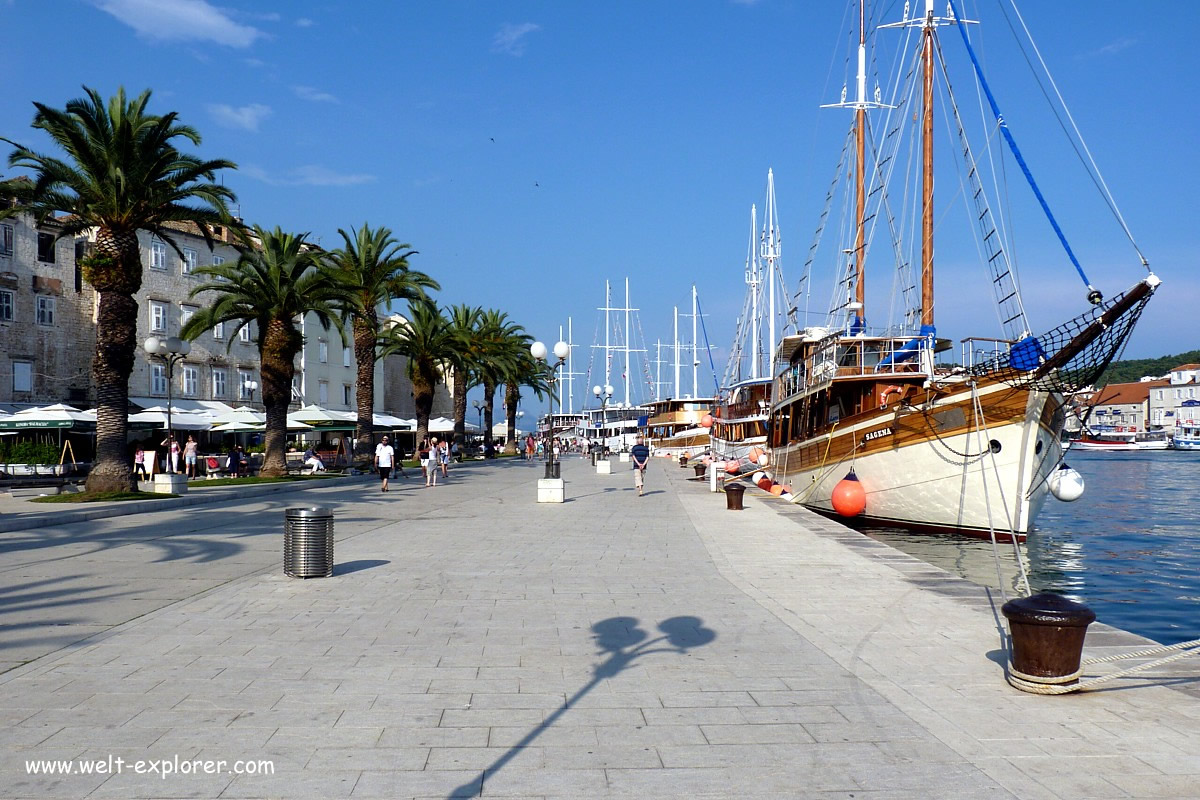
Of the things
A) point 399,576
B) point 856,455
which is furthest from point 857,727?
point 856,455

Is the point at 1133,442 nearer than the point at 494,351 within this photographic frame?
No

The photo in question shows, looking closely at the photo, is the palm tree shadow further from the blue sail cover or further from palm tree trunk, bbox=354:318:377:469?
palm tree trunk, bbox=354:318:377:469

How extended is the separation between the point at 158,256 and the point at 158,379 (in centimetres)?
655

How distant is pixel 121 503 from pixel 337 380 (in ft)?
144

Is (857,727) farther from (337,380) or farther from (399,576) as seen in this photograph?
(337,380)

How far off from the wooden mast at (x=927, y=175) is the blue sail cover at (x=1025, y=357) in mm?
7569

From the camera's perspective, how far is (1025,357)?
58.9 feet

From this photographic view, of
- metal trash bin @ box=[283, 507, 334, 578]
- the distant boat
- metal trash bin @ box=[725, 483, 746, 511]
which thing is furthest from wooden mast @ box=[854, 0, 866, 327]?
the distant boat

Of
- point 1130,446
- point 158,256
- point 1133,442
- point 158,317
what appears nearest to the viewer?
point 158,317

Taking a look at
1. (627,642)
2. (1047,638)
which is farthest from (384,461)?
(1047,638)

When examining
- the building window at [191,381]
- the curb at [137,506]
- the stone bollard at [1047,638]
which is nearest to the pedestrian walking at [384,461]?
the curb at [137,506]

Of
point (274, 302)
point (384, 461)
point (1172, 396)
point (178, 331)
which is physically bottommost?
point (384, 461)

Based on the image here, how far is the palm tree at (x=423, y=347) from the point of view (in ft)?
156

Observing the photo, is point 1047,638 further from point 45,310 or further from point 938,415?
point 45,310
